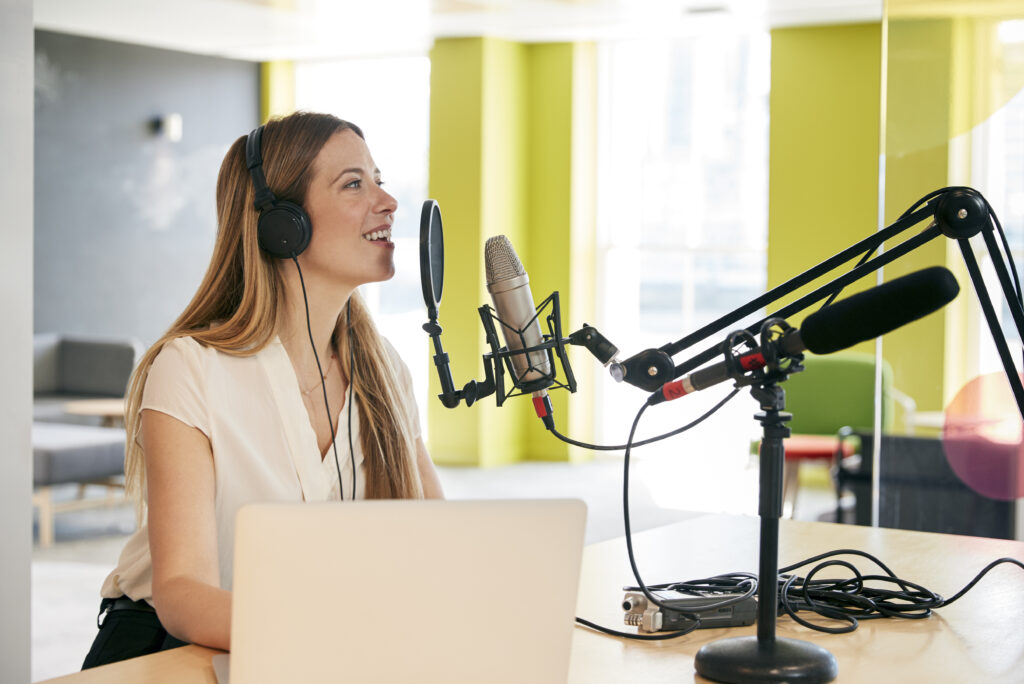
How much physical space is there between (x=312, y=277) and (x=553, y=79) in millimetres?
6246

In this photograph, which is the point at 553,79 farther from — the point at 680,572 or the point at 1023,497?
the point at 680,572

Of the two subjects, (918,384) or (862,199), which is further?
(862,199)

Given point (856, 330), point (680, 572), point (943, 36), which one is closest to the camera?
point (856, 330)

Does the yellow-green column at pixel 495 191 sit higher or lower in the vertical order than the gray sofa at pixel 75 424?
higher

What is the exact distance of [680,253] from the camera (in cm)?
756

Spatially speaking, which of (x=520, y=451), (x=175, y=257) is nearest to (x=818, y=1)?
(x=520, y=451)

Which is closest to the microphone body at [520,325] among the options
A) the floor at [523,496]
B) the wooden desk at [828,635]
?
the wooden desk at [828,635]

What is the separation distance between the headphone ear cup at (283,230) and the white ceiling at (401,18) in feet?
16.9

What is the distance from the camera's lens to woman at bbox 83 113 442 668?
1.50 m

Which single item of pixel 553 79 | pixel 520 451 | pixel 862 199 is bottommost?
pixel 520 451

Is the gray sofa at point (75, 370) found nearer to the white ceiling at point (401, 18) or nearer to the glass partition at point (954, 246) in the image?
the white ceiling at point (401, 18)

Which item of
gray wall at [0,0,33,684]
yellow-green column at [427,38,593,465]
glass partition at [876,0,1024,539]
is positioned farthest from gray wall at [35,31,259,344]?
glass partition at [876,0,1024,539]

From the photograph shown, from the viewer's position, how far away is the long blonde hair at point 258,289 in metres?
1.68

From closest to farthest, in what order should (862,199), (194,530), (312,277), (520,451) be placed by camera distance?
(194,530) < (312,277) < (862,199) < (520,451)
